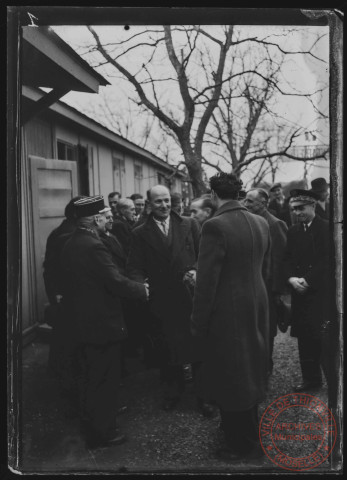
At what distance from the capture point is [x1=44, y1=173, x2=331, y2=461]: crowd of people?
3.09 metres

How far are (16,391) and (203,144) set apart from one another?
90.5 inches

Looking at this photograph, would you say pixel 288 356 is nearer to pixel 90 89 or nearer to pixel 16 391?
pixel 16 391

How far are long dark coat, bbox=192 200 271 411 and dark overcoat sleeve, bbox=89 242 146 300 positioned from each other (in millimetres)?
575

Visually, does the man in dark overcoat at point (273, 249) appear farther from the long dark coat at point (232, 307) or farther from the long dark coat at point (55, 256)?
the long dark coat at point (55, 256)

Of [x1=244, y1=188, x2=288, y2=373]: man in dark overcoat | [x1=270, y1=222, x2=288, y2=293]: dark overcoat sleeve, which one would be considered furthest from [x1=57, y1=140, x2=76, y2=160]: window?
[x1=270, y1=222, x2=288, y2=293]: dark overcoat sleeve

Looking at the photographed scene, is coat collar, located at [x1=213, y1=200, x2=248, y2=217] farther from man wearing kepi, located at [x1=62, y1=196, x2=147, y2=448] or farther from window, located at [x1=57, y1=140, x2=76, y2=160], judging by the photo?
window, located at [x1=57, y1=140, x2=76, y2=160]

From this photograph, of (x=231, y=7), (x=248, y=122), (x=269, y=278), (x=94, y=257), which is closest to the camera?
(x=231, y=7)

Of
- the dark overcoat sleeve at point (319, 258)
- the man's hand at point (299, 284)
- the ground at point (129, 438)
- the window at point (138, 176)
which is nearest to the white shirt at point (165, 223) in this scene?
the man's hand at point (299, 284)

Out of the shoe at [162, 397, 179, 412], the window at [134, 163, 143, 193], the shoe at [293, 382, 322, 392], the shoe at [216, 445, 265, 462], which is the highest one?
the window at [134, 163, 143, 193]

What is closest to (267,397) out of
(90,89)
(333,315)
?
(333,315)

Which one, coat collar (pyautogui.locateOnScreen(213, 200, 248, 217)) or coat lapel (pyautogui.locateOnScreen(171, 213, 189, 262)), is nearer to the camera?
coat collar (pyautogui.locateOnScreen(213, 200, 248, 217))

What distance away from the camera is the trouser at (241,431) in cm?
314

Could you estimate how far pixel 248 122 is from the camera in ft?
12.2

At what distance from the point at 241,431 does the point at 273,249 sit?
140 cm
